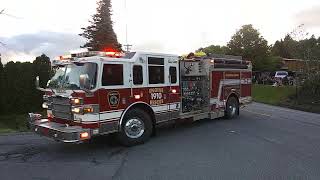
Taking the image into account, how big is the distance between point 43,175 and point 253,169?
429cm

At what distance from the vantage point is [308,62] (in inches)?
1319

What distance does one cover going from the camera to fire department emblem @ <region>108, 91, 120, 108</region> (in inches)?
427

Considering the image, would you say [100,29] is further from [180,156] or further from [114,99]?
[180,156]

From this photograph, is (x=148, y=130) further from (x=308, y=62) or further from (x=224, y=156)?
(x=308, y=62)

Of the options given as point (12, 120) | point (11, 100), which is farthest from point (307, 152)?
point (11, 100)

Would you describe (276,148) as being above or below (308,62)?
Answer: below

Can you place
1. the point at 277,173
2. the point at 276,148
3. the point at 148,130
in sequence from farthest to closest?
the point at 148,130
the point at 276,148
the point at 277,173

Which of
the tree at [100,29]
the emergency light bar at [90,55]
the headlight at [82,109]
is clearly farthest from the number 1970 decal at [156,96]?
the tree at [100,29]

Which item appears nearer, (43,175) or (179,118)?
(43,175)

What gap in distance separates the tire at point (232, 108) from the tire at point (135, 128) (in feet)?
17.6

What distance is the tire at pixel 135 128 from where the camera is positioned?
1131 centimetres

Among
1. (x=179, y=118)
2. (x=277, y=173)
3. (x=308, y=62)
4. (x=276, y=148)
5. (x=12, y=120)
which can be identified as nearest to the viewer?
(x=277, y=173)

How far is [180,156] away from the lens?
10.1m

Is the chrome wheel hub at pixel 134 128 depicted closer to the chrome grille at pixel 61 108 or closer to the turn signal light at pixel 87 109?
the turn signal light at pixel 87 109
